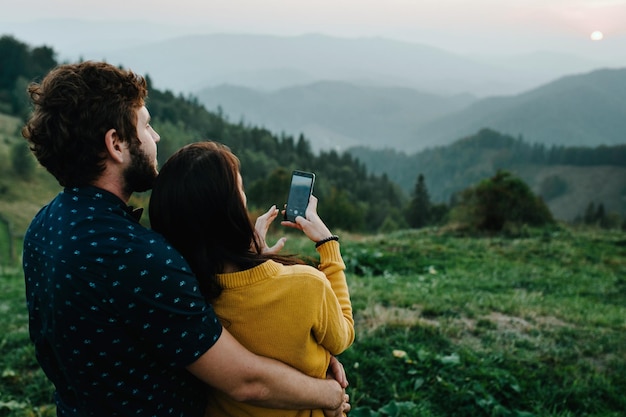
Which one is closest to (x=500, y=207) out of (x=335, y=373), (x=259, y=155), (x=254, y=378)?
(x=335, y=373)

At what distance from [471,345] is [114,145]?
4.60 m

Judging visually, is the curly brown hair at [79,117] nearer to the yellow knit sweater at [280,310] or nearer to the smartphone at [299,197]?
the yellow knit sweater at [280,310]

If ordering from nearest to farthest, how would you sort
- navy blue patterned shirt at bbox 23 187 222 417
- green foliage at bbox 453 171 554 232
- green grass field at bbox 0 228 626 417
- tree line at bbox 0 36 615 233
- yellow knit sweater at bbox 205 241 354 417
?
1. navy blue patterned shirt at bbox 23 187 222 417
2. yellow knit sweater at bbox 205 241 354 417
3. green grass field at bbox 0 228 626 417
4. green foliage at bbox 453 171 554 232
5. tree line at bbox 0 36 615 233

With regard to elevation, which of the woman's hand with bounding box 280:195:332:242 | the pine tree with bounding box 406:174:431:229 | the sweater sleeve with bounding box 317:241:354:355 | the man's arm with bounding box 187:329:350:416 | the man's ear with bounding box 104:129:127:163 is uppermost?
the man's ear with bounding box 104:129:127:163

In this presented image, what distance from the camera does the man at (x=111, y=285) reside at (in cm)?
176

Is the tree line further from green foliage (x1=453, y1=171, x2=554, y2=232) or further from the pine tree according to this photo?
the pine tree

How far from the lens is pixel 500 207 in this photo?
684 inches

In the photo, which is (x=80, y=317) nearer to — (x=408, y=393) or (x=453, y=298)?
(x=408, y=393)

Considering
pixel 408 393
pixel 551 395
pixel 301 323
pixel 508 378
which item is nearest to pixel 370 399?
pixel 408 393

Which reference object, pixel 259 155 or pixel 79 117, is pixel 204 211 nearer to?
pixel 79 117

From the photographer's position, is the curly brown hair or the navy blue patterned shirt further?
the curly brown hair

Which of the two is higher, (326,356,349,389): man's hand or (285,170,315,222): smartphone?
(285,170,315,222): smartphone

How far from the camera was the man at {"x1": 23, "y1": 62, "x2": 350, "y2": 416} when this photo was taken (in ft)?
5.78

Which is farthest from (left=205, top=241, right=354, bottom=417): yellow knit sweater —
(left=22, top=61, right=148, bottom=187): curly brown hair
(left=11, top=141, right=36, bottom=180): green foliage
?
(left=11, top=141, right=36, bottom=180): green foliage
